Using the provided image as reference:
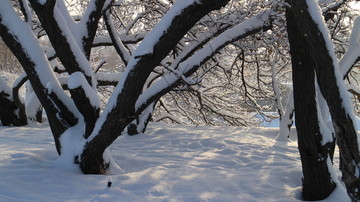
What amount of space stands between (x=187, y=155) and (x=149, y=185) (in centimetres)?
182

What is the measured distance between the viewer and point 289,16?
2992 millimetres

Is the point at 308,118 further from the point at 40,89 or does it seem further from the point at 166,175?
the point at 40,89

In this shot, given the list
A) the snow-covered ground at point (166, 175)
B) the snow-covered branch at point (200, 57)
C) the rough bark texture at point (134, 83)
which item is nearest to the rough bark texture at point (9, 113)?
the snow-covered ground at point (166, 175)

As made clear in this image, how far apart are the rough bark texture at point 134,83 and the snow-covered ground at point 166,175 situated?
245mm

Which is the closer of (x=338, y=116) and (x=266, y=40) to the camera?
(x=338, y=116)

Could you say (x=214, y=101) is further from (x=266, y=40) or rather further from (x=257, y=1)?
(x=257, y=1)

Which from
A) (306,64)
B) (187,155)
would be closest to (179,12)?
(306,64)

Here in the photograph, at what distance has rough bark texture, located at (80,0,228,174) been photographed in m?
2.99

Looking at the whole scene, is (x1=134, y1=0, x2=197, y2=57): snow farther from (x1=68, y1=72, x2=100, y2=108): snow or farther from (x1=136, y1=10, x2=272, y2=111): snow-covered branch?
(x1=68, y1=72, x2=100, y2=108): snow

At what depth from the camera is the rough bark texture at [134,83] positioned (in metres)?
2.99

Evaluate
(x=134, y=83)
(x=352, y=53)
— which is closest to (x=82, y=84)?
(x=134, y=83)

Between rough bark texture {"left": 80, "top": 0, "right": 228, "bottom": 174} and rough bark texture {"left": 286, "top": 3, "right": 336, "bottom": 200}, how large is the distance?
77cm

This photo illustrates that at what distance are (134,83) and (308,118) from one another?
1702mm

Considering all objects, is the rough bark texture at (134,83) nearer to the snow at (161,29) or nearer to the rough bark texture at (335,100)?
the snow at (161,29)
